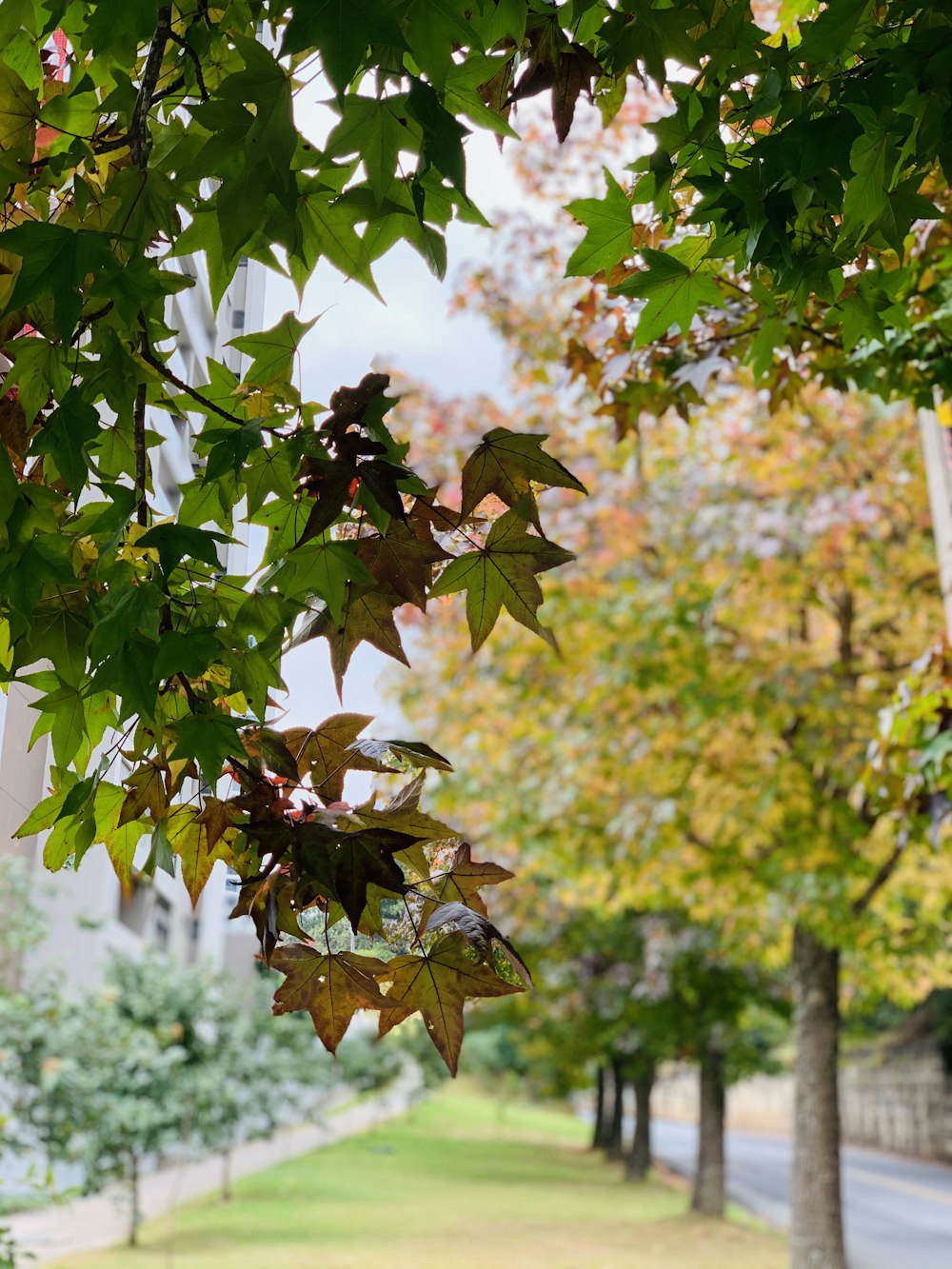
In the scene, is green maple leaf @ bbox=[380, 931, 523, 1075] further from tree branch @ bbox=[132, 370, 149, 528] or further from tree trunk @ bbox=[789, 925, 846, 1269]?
tree trunk @ bbox=[789, 925, 846, 1269]

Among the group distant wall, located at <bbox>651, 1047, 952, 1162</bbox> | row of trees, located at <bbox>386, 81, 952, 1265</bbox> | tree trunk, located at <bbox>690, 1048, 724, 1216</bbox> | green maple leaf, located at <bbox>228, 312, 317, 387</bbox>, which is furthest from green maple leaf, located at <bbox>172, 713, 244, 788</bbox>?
distant wall, located at <bbox>651, 1047, 952, 1162</bbox>

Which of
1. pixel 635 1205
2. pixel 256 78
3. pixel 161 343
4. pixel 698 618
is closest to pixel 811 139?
pixel 256 78

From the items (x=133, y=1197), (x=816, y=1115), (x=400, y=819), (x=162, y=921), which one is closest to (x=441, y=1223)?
(x=133, y=1197)

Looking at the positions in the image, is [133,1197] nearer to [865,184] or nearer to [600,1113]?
[865,184]

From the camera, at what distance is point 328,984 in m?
1.22

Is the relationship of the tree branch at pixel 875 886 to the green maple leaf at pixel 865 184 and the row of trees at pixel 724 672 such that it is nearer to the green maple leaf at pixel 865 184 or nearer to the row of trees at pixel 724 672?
the row of trees at pixel 724 672

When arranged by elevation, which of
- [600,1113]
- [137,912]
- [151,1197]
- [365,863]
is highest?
[137,912]

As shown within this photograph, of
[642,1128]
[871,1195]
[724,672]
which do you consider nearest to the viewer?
[724,672]

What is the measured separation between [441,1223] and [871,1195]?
905cm

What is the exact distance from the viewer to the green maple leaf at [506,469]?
1258 millimetres

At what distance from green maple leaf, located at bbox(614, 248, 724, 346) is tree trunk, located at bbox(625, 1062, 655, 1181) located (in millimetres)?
17910

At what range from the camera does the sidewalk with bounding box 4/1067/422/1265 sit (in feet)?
38.0

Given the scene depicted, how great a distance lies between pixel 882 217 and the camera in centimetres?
127

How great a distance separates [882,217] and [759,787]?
7.31 m
